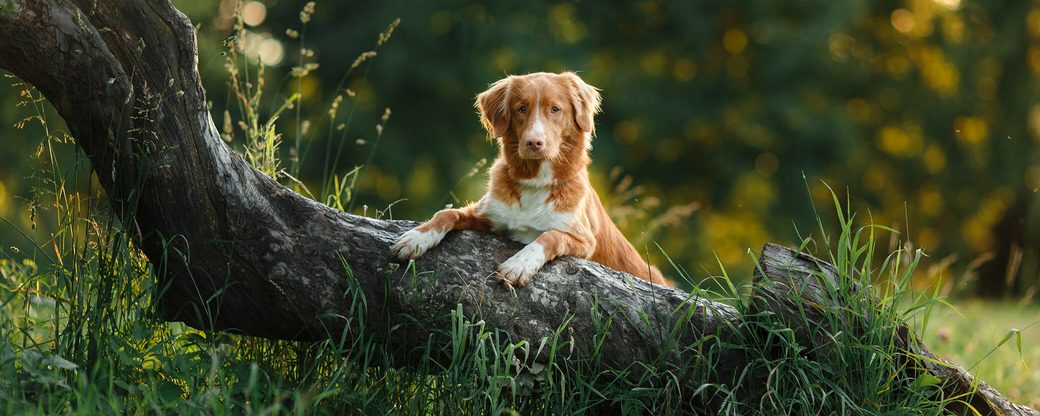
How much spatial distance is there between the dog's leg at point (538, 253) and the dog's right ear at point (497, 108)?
0.62m

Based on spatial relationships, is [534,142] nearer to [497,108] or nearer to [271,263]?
[497,108]

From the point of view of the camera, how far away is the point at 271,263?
2727 millimetres

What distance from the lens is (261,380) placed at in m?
2.67

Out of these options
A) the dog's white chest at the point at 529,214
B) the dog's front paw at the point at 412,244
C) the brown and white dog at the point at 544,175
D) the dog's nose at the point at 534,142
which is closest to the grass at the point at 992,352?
the brown and white dog at the point at 544,175

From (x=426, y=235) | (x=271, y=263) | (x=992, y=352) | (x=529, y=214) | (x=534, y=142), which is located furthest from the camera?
(x=992, y=352)

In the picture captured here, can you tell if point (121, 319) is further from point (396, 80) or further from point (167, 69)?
point (396, 80)

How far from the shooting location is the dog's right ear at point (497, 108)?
3.43 meters

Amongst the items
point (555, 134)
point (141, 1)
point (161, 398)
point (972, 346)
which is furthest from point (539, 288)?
point (972, 346)

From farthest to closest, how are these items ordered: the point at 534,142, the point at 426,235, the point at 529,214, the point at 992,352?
the point at 992,352
the point at 529,214
the point at 534,142
the point at 426,235

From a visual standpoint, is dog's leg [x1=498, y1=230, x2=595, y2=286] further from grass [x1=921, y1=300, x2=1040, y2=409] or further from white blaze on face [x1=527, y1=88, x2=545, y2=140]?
grass [x1=921, y1=300, x2=1040, y2=409]

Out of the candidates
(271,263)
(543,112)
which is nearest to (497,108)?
(543,112)

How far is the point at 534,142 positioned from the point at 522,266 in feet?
2.01

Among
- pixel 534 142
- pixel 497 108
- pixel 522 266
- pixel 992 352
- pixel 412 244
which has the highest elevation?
pixel 497 108

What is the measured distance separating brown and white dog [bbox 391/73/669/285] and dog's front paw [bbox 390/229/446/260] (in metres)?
0.15
